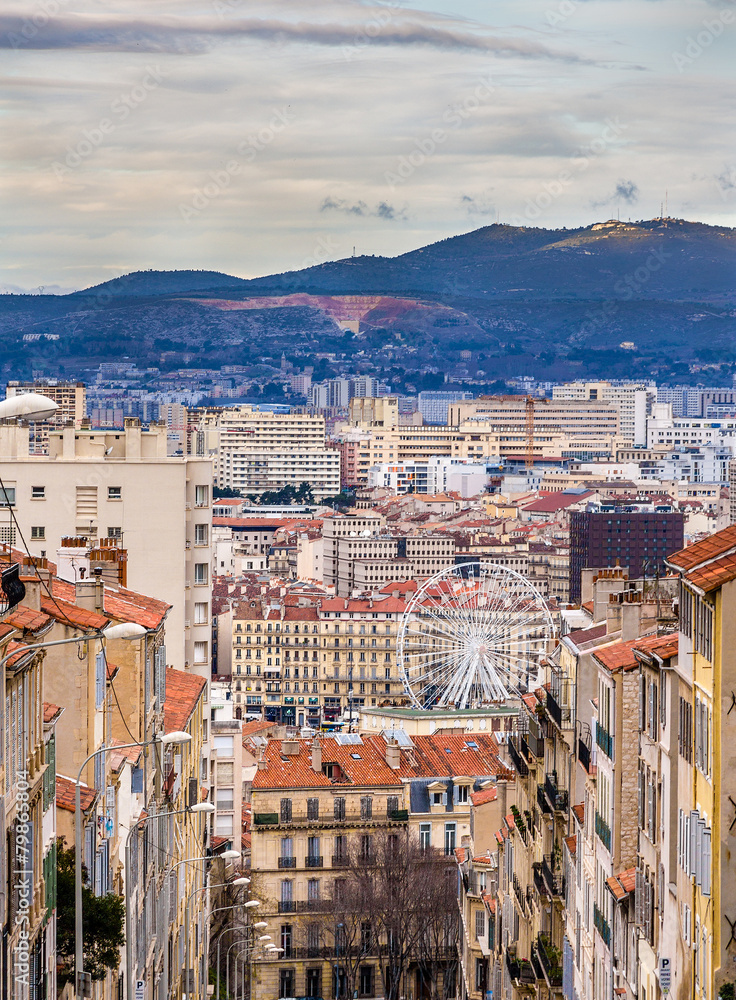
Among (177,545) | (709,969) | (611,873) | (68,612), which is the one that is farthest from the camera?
(177,545)

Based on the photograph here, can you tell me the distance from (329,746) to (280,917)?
198 inches

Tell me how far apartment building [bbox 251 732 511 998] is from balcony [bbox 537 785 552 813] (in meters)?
22.8

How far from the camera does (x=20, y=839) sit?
18.8 meters

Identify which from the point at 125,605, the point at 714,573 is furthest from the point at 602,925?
the point at 125,605

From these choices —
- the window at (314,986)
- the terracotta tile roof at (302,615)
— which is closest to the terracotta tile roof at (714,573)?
the window at (314,986)

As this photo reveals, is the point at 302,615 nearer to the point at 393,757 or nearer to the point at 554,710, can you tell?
the point at 393,757

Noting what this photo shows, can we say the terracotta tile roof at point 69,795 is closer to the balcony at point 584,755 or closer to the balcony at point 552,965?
the balcony at point 584,755

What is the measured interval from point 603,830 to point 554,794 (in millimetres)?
6689

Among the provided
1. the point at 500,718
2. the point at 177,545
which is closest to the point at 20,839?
the point at 177,545

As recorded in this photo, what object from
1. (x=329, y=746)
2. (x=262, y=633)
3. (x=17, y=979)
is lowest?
(x=262, y=633)

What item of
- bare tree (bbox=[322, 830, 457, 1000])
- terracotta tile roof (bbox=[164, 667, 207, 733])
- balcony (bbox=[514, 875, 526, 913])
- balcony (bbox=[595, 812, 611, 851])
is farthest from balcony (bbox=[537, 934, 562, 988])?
bare tree (bbox=[322, 830, 457, 1000])

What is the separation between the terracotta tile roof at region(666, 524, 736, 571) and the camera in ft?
62.7

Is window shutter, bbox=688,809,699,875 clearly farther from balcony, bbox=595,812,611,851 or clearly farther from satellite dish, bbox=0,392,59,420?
satellite dish, bbox=0,392,59,420

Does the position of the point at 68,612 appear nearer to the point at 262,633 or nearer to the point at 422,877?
the point at 422,877
